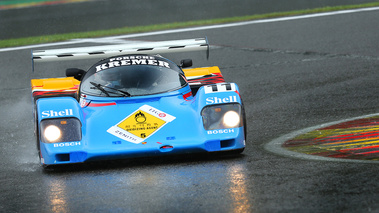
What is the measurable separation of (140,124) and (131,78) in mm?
1119

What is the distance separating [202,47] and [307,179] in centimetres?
393

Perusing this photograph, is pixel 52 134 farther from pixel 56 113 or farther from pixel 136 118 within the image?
pixel 136 118

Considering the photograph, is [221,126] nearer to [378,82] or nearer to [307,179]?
[307,179]

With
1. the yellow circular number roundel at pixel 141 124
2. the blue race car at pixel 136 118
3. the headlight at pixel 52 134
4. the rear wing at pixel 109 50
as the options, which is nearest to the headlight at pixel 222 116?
the blue race car at pixel 136 118

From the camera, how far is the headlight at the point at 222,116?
7723 mm

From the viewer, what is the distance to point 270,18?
1759 centimetres

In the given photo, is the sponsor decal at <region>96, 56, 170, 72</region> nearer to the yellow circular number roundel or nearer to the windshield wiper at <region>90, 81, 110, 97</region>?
the windshield wiper at <region>90, 81, 110, 97</region>

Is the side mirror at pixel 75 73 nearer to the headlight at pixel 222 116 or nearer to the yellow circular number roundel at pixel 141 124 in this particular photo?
the yellow circular number roundel at pixel 141 124

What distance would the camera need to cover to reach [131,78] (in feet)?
28.5

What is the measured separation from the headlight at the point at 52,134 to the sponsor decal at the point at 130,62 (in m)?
1.51

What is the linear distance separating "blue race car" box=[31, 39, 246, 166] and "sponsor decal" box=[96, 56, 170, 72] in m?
0.01

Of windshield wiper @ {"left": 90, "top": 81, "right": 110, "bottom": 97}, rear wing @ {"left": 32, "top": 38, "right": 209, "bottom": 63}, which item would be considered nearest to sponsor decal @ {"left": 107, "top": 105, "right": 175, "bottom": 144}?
windshield wiper @ {"left": 90, "top": 81, "right": 110, "bottom": 97}

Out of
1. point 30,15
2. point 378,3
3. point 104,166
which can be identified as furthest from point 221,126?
point 30,15

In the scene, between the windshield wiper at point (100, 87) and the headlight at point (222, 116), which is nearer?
the headlight at point (222, 116)
